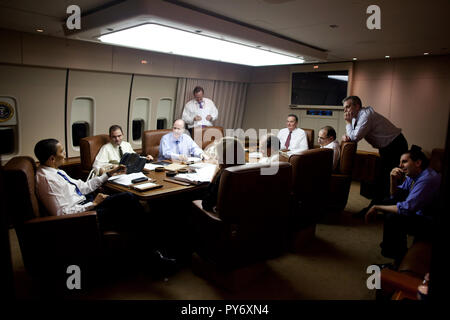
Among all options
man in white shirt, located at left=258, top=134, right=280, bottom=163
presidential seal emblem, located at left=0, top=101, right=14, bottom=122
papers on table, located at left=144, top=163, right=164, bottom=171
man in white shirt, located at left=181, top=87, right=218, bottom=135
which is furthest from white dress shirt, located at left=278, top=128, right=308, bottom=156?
presidential seal emblem, located at left=0, top=101, right=14, bottom=122

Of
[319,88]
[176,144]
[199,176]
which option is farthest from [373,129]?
[176,144]

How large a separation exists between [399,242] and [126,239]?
2.60m

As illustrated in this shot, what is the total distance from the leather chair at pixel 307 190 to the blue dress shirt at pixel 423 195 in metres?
0.95

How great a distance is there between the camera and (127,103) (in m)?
5.91

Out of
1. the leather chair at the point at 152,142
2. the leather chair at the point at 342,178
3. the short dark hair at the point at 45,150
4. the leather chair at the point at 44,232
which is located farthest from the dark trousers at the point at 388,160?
the short dark hair at the point at 45,150

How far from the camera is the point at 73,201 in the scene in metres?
2.76

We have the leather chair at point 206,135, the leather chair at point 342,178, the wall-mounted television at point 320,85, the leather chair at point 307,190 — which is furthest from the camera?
the wall-mounted television at point 320,85

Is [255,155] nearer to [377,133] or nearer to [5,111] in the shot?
[377,133]

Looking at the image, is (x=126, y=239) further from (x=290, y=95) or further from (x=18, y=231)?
(x=290, y=95)

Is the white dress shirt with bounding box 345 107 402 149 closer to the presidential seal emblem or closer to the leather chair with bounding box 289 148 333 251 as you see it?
the leather chair with bounding box 289 148 333 251

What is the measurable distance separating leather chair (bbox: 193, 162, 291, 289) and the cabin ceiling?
1.63 metres

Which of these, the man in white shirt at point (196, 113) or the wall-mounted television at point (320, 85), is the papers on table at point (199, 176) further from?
the wall-mounted television at point (320, 85)

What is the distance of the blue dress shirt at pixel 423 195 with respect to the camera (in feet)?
8.84

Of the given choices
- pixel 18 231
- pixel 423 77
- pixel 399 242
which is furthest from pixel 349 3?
pixel 423 77
